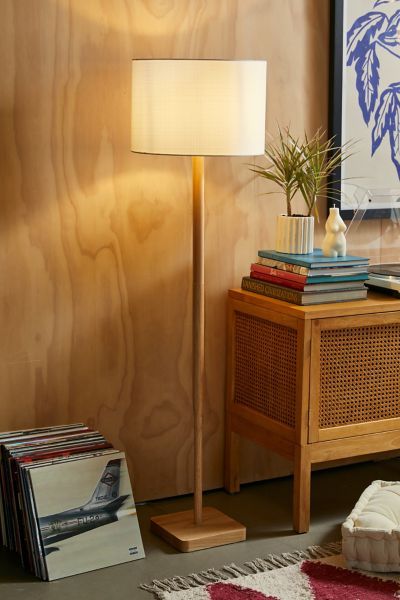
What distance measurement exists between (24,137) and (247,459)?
1.21 metres

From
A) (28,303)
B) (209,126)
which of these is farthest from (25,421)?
(209,126)

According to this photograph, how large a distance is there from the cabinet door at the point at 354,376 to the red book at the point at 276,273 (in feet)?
0.43

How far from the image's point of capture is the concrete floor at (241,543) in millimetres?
2373

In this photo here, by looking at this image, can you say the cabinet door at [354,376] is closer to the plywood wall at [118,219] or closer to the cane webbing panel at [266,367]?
the cane webbing panel at [266,367]

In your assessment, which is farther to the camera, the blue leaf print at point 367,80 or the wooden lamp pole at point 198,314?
the blue leaf print at point 367,80

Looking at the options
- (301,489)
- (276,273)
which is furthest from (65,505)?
(276,273)

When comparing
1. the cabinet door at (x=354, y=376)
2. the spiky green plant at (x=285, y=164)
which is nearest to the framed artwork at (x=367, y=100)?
the spiky green plant at (x=285, y=164)

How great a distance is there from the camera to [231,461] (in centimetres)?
300

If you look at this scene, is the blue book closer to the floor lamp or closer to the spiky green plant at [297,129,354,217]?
the spiky green plant at [297,129,354,217]

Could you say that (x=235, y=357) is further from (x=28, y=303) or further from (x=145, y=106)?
(x=145, y=106)

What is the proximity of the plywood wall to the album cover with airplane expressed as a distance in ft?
1.03

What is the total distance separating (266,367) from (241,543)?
504 mm

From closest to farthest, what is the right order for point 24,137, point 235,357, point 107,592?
1. point 107,592
2. point 24,137
3. point 235,357

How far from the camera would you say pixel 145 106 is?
2.43m
